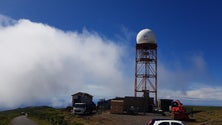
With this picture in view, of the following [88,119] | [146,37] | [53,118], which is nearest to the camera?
[53,118]

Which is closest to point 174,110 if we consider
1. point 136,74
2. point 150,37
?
point 136,74

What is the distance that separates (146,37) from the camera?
225ft

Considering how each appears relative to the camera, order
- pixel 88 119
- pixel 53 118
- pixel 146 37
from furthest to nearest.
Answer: pixel 146 37, pixel 88 119, pixel 53 118

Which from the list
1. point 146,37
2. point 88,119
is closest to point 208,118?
point 88,119

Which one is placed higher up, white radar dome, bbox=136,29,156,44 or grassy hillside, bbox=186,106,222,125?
white radar dome, bbox=136,29,156,44

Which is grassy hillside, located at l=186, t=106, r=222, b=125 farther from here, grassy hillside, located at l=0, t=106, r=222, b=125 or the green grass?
the green grass

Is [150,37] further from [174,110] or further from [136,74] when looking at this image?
[174,110]

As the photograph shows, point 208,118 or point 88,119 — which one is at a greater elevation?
point 208,118

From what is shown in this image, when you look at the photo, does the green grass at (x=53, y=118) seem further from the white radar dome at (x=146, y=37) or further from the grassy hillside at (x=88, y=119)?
the white radar dome at (x=146, y=37)

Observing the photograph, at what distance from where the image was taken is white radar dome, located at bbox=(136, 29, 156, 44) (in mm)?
68375

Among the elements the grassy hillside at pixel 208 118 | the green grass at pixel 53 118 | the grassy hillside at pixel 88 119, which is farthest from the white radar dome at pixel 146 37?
the green grass at pixel 53 118

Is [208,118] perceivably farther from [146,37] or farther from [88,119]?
[146,37]

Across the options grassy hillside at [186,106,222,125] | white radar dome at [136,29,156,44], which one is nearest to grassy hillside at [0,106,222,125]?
grassy hillside at [186,106,222,125]

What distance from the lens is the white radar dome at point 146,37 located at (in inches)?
2692
